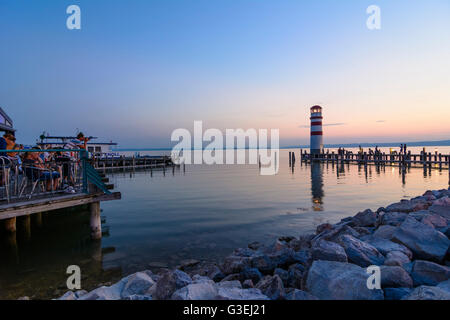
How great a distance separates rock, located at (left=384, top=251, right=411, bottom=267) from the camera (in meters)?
4.43

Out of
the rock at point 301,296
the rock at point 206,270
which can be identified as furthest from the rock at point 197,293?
the rock at point 206,270

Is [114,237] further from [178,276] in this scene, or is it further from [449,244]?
[449,244]

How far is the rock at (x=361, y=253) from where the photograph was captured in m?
4.58

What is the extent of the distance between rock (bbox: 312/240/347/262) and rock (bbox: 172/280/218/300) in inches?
74.2

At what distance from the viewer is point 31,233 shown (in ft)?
34.4

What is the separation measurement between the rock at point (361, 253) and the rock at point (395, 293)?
0.84 m

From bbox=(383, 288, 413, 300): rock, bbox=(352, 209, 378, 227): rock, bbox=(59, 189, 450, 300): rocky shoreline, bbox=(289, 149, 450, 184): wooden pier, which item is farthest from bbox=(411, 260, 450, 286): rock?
bbox=(289, 149, 450, 184): wooden pier

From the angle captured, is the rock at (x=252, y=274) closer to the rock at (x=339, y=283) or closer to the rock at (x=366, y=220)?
the rock at (x=339, y=283)

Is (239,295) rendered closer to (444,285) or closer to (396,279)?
(396,279)

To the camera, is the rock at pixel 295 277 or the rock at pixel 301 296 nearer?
the rock at pixel 301 296

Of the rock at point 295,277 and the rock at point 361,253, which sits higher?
the rock at point 361,253

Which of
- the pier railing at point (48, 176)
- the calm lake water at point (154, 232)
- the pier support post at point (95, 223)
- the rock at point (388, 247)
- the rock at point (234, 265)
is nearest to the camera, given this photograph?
the rock at point (388, 247)

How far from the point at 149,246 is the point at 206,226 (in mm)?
2769

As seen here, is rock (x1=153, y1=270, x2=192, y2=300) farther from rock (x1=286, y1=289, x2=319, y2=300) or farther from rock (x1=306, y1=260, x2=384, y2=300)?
rock (x1=306, y1=260, x2=384, y2=300)
